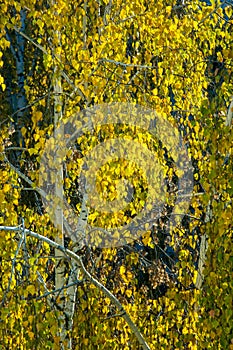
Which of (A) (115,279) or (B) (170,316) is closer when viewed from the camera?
(B) (170,316)

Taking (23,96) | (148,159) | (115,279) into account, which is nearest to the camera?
(148,159)

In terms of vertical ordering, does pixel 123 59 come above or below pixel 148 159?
above

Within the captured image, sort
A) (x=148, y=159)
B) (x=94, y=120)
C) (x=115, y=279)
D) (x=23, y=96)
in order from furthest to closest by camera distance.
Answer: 1. (x=23, y=96)
2. (x=115, y=279)
3. (x=148, y=159)
4. (x=94, y=120)

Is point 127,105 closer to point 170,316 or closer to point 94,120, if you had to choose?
point 94,120

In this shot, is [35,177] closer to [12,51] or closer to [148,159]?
[148,159]

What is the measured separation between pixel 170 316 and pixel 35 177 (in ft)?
4.89

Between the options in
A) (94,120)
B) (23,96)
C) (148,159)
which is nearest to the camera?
(94,120)

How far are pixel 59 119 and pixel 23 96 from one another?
6.70 ft

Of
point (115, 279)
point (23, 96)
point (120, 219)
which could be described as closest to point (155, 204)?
point (120, 219)

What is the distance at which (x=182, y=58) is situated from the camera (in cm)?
641

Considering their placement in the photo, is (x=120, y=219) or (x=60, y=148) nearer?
(x=60, y=148)

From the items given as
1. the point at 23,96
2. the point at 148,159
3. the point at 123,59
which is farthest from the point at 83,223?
the point at 23,96

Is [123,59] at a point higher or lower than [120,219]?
higher

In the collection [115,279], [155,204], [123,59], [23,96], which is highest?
[23,96]
